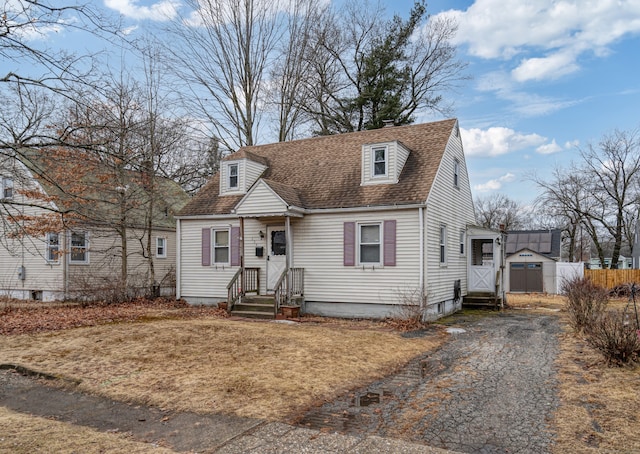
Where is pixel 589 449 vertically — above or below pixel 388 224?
below

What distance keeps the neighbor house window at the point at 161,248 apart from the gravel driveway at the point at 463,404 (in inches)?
728

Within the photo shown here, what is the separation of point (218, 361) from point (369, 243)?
23.3 ft

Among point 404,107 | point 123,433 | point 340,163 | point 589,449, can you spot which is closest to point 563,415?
point 589,449

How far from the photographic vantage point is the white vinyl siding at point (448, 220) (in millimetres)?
13438

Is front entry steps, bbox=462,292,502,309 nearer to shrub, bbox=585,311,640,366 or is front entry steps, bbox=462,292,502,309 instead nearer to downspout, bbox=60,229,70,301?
shrub, bbox=585,311,640,366

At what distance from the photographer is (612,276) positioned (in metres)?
24.6

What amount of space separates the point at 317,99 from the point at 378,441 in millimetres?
25793

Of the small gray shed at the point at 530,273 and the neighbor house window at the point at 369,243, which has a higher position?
the neighbor house window at the point at 369,243

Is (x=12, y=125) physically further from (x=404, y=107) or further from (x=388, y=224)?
(x=404, y=107)

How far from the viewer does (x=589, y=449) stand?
14.4ft

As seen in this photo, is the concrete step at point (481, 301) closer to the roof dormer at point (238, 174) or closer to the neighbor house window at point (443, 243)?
the neighbor house window at point (443, 243)

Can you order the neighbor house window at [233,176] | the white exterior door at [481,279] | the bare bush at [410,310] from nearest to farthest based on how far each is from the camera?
1. the bare bush at [410,310]
2. the neighbor house window at [233,176]
3. the white exterior door at [481,279]

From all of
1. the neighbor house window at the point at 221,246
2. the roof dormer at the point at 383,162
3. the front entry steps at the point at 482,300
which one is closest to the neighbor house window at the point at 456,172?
the roof dormer at the point at 383,162

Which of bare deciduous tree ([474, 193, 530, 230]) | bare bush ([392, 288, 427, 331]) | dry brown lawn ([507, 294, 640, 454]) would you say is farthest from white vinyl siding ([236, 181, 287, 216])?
bare deciduous tree ([474, 193, 530, 230])
